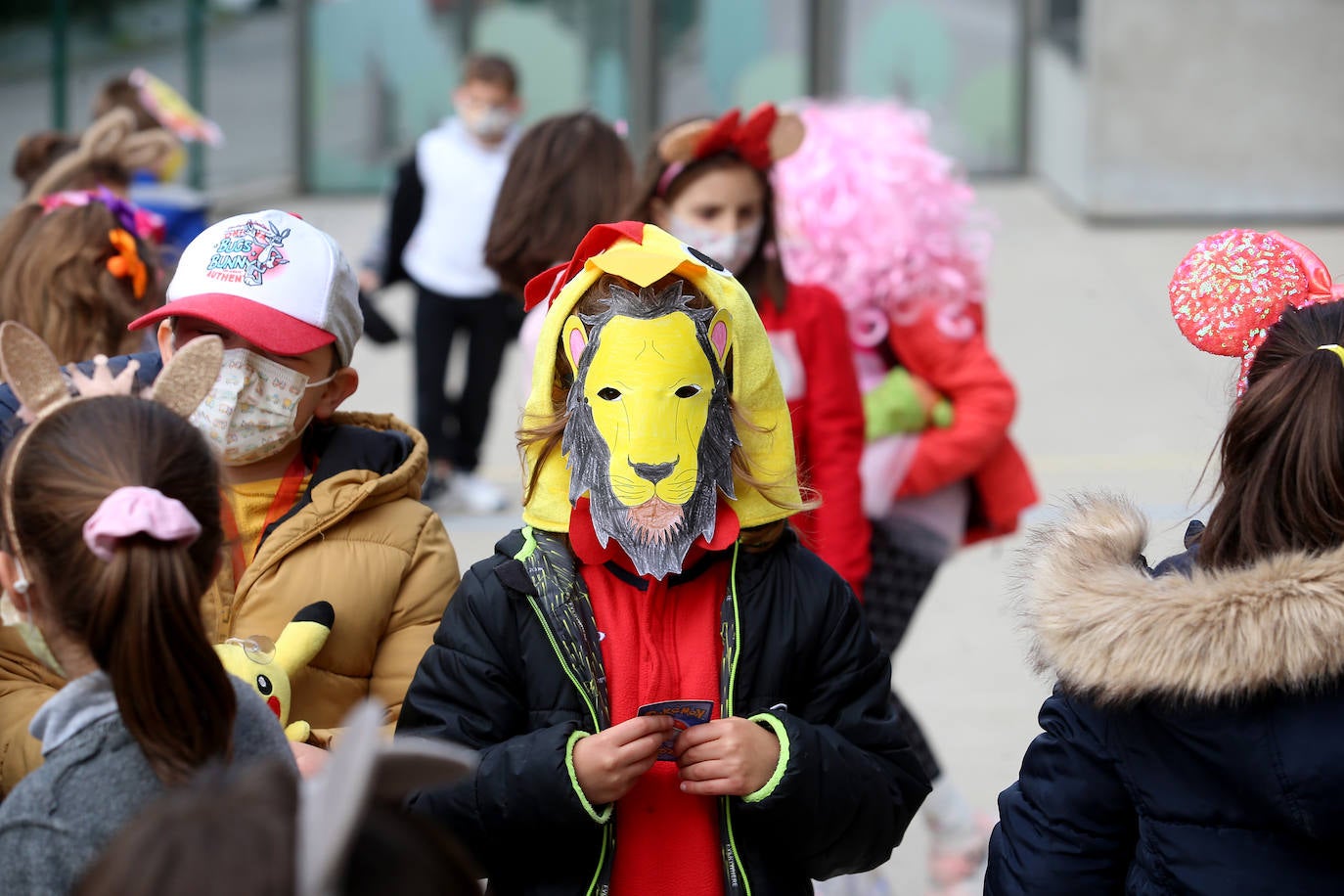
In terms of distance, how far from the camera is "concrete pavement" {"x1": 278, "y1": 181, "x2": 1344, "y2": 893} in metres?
5.77

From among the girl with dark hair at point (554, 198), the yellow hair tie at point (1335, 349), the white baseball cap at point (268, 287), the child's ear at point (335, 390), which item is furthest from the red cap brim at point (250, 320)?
the girl with dark hair at point (554, 198)

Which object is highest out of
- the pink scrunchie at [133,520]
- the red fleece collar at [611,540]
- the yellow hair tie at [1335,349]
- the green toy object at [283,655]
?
the yellow hair tie at [1335,349]

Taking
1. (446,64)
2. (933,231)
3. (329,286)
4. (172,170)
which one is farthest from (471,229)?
(446,64)

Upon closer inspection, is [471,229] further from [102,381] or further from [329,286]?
[102,381]

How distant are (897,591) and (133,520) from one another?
282 cm

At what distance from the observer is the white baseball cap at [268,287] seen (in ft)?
8.89

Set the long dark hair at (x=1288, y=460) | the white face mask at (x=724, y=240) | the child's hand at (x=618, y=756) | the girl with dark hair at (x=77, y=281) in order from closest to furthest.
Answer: the long dark hair at (x=1288, y=460) → the child's hand at (x=618, y=756) → the girl with dark hair at (x=77, y=281) → the white face mask at (x=724, y=240)

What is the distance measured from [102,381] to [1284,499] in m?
1.51

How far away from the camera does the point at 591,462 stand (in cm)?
245

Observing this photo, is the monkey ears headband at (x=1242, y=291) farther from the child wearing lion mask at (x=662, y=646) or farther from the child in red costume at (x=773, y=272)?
the child in red costume at (x=773, y=272)

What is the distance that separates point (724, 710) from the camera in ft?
7.94

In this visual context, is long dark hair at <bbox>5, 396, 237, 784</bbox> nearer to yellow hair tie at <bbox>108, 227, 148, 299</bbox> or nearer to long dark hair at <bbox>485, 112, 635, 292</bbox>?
yellow hair tie at <bbox>108, 227, 148, 299</bbox>

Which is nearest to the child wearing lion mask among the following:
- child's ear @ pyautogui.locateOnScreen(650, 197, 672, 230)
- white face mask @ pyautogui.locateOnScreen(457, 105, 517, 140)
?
child's ear @ pyautogui.locateOnScreen(650, 197, 672, 230)

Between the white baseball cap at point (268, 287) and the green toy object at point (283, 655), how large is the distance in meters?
0.45
